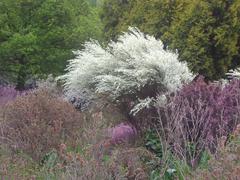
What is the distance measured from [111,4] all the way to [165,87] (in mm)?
8032

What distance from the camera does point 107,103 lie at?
32.0ft

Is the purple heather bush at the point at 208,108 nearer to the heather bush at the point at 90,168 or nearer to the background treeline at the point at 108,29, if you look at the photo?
the heather bush at the point at 90,168

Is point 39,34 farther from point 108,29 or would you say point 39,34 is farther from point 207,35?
point 207,35

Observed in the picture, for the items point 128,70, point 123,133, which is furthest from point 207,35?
point 123,133

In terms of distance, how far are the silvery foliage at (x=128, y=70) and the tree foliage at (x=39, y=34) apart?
3.60 m

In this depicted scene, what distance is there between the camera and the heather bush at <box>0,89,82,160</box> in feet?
22.9

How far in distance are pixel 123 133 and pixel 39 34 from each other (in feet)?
21.7

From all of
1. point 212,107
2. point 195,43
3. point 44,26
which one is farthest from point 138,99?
point 44,26

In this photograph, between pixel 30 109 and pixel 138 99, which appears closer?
pixel 30 109

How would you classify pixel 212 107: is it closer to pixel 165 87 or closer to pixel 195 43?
pixel 165 87

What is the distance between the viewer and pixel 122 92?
31.1ft

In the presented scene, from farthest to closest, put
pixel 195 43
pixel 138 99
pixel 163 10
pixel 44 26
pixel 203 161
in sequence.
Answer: pixel 44 26 < pixel 163 10 < pixel 195 43 < pixel 138 99 < pixel 203 161

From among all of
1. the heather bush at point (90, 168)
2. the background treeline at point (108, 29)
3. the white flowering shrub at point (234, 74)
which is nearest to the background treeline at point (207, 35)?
the background treeline at point (108, 29)

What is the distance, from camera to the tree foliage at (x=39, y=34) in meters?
14.4
